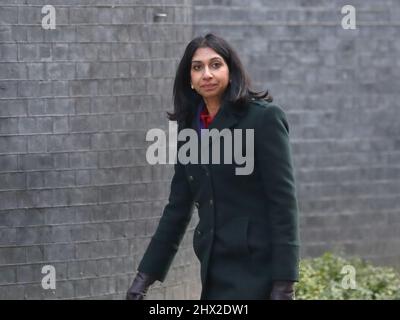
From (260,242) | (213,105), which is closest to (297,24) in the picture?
(213,105)

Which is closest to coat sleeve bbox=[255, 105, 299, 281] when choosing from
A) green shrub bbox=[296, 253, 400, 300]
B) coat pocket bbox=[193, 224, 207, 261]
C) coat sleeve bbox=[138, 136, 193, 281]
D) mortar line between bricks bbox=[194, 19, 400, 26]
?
coat pocket bbox=[193, 224, 207, 261]

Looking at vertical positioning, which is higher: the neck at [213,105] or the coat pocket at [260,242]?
the neck at [213,105]

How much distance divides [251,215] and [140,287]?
2.20 feet

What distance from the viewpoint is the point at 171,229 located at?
230 inches

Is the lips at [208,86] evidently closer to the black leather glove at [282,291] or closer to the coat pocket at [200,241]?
the coat pocket at [200,241]

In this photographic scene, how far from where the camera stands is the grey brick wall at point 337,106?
34.8 feet

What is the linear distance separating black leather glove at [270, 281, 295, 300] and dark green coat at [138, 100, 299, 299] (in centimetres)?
4

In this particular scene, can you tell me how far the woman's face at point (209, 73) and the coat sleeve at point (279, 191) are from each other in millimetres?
257

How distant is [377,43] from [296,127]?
3.64ft

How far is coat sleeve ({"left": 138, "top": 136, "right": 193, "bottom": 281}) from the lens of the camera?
5820mm

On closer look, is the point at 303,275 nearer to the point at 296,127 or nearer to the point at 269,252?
the point at 296,127

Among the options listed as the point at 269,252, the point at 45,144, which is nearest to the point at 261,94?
the point at 269,252

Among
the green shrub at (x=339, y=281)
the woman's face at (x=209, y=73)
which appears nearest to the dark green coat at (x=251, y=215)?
the woman's face at (x=209, y=73)

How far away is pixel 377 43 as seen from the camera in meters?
11.0
